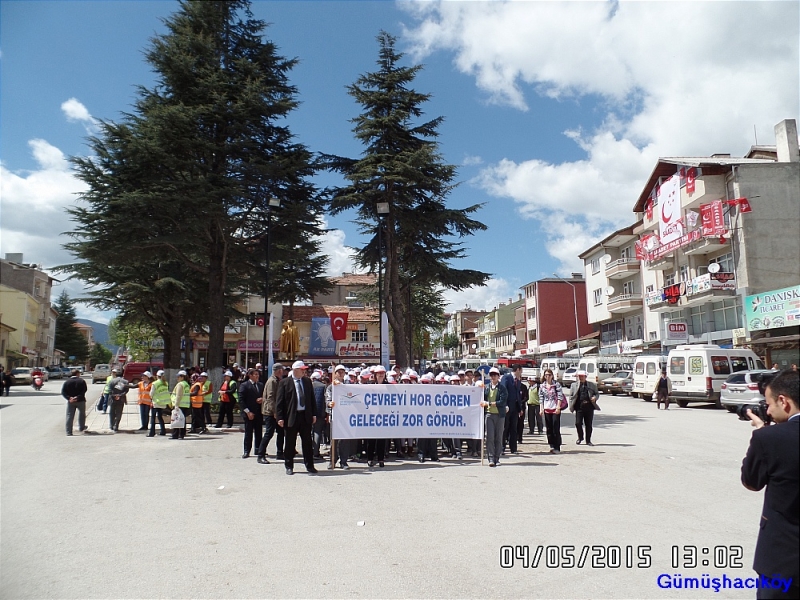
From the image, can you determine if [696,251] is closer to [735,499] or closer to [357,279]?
[735,499]

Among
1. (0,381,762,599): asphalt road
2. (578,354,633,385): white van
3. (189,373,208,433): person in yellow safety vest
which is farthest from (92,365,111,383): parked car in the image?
(0,381,762,599): asphalt road

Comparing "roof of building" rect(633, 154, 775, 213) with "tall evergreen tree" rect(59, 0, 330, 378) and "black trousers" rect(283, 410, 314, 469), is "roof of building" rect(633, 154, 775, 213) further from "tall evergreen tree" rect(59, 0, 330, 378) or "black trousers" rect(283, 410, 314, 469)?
"black trousers" rect(283, 410, 314, 469)

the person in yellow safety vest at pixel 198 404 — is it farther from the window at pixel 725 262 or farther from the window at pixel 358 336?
the window at pixel 358 336

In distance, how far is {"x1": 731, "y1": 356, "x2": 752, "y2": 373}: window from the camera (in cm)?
2542

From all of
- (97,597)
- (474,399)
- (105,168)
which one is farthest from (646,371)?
(97,597)

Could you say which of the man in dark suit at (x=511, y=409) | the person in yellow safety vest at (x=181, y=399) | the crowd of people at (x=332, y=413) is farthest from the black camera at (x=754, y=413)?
the person in yellow safety vest at (x=181, y=399)

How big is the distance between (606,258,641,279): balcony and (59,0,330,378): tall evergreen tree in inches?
1356

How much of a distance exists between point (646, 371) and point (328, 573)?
97.5 feet

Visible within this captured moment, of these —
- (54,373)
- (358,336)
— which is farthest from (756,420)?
(54,373)

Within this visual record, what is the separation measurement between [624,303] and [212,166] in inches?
1535

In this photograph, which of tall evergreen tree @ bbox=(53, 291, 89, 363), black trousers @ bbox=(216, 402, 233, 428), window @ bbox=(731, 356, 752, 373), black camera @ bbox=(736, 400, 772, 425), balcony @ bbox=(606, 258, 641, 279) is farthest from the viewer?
tall evergreen tree @ bbox=(53, 291, 89, 363)

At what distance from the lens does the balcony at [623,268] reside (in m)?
49.9

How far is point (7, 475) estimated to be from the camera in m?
10.3

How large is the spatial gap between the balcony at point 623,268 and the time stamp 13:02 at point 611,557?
156 feet
